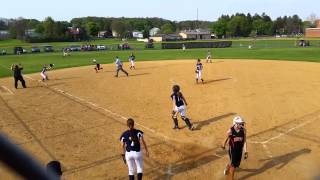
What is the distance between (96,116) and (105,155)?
564 centimetres

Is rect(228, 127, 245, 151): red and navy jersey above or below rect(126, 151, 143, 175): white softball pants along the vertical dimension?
above

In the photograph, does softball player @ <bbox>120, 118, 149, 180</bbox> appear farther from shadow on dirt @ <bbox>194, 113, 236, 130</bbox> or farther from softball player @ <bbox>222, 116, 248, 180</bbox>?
shadow on dirt @ <bbox>194, 113, 236, 130</bbox>

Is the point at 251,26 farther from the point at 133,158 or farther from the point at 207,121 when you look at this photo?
the point at 133,158

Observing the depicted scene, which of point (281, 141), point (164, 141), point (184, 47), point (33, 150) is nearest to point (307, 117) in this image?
point (281, 141)

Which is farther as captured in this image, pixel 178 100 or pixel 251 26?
pixel 251 26

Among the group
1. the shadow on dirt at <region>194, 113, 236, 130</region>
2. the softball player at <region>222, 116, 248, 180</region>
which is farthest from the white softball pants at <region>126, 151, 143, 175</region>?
the shadow on dirt at <region>194, 113, 236, 130</region>

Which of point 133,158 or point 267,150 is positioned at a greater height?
point 133,158

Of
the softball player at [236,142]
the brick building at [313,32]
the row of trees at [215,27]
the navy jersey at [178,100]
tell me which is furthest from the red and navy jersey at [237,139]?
the brick building at [313,32]

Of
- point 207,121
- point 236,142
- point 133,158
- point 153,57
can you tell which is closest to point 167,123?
point 207,121

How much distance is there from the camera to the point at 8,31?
14038 cm

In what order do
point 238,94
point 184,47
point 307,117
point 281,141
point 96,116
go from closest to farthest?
point 281,141
point 307,117
point 96,116
point 238,94
point 184,47

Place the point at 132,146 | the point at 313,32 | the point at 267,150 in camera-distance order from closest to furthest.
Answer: the point at 132,146 < the point at 267,150 < the point at 313,32

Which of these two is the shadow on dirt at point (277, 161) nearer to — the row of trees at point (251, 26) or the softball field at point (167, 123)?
the softball field at point (167, 123)

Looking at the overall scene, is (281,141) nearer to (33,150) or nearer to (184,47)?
(33,150)
